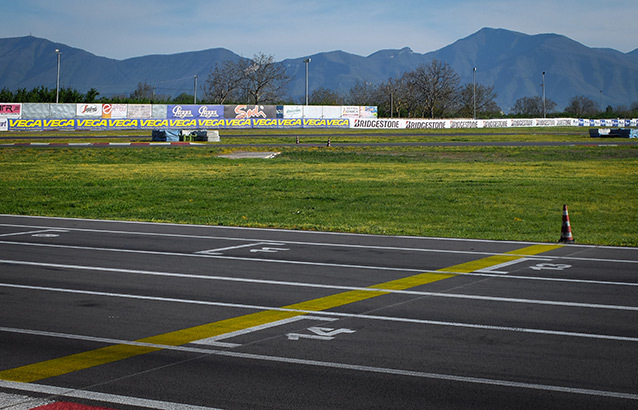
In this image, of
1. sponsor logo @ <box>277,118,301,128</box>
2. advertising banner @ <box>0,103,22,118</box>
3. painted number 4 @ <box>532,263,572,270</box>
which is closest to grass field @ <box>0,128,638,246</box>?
painted number 4 @ <box>532,263,572,270</box>

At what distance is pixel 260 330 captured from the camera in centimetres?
858

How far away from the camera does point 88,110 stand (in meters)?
74.8

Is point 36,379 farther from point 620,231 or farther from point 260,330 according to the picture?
point 620,231

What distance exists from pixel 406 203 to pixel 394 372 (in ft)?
53.6

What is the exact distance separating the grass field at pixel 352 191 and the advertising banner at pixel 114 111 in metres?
31.4

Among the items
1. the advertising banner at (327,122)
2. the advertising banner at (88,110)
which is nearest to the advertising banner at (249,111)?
the advertising banner at (327,122)

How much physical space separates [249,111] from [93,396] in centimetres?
7709

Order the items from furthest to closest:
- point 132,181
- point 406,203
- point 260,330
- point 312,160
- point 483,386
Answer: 1. point 312,160
2. point 132,181
3. point 406,203
4. point 260,330
5. point 483,386

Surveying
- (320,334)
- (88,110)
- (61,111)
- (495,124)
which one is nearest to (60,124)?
(61,111)

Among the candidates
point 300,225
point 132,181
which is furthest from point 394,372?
point 132,181

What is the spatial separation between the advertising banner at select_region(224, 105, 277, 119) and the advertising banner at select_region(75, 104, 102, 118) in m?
13.4

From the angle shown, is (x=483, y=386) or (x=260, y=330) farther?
(x=260, y=330)

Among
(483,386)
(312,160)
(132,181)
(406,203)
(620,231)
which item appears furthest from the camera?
(312,160)

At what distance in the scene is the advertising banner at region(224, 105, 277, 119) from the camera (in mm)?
81000
